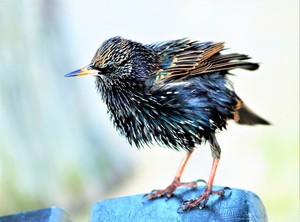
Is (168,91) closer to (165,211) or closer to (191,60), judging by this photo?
(191,60)

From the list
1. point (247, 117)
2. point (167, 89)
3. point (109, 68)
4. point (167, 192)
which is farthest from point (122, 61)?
point (247, 117)

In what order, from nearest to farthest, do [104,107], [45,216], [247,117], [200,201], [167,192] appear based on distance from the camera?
1. [45,216]
2. [200,201]
3. [167,192]
4. [247,117]
5. [104,107]

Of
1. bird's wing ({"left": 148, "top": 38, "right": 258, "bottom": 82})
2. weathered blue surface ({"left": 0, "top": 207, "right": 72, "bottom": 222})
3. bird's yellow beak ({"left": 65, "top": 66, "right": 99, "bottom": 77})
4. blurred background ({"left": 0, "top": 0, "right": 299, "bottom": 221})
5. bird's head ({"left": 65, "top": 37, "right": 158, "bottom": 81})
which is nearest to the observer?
weathered blue surface ({"left": 0, "top": 207, "right": 72, "bottom": 222})

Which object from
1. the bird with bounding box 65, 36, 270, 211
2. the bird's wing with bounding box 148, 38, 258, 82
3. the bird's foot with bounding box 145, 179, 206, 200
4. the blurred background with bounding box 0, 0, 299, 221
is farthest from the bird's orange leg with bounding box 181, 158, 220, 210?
the blurred background with bounding box 0, 0, 299, 221

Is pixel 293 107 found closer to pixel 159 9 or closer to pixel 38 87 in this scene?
pixel 159 9

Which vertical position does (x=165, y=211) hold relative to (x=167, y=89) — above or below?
below

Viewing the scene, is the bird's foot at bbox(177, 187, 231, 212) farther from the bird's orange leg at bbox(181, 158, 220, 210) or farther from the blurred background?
the blurred background

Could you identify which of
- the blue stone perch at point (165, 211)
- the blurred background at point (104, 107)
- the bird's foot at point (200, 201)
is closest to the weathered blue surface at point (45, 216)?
the blue stone perch at point (165, 211)

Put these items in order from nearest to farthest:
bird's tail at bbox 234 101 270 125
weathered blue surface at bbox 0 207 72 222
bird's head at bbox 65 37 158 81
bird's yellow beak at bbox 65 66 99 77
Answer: weathered blue surface at bbox 0 207 72 222 → bird's yellow beak at bbox 65 66 99 77 → bird's head at bbox 65 37 158 81 → bird's tail at bbox 234 101 270 125
